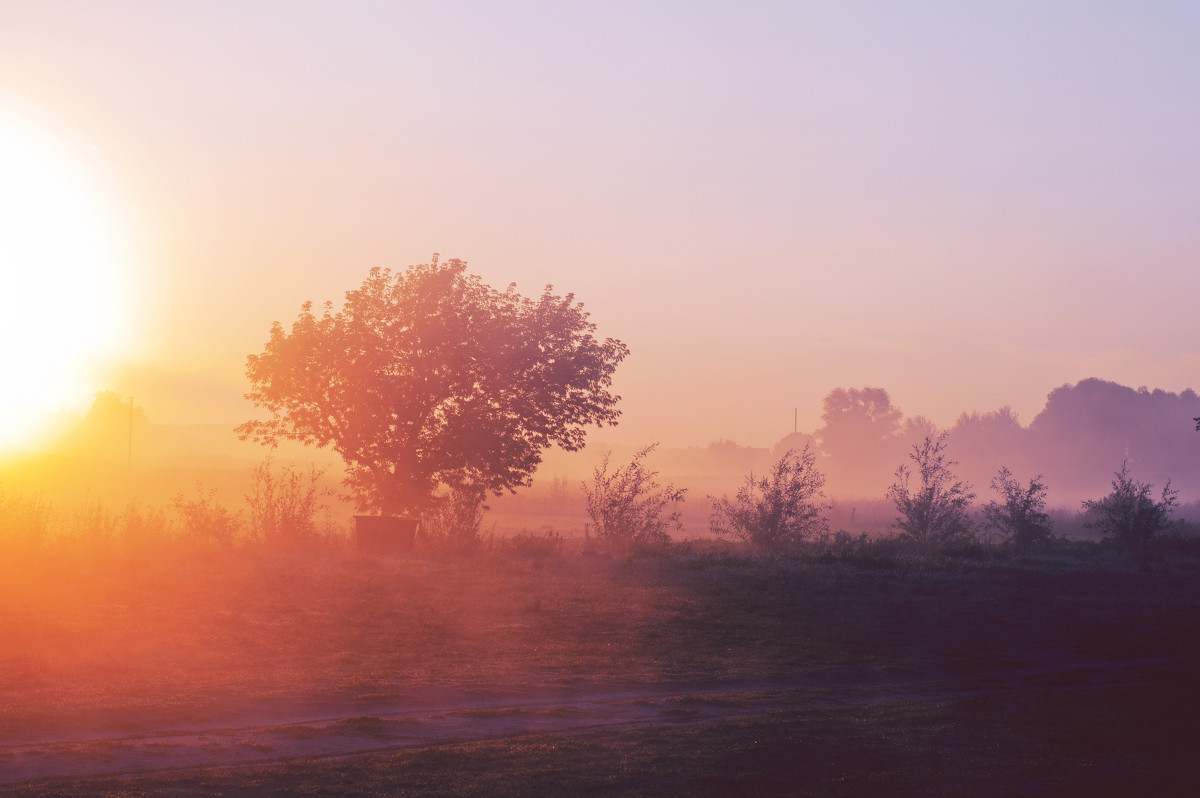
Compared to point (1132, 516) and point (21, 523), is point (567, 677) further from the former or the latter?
point (1132, 516)

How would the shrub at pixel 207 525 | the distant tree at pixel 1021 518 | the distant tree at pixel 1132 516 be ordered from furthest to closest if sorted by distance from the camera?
the distant tree at pixel 1021 518, the distant tree at pixel 1132 516, the shrub at pixel 207 525

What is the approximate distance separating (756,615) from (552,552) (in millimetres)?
9576

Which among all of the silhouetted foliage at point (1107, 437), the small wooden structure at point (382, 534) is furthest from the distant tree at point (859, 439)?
the small wooden structure at point (382, 534)

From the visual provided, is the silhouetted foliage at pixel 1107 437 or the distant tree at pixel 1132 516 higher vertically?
the silhouetted foliage at pixel 1107 437

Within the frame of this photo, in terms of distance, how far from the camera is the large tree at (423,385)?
25656 millimetres

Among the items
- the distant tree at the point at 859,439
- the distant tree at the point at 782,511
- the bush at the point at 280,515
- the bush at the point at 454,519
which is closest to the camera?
the bush at the point at 280,515

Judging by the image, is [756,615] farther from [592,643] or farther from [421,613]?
[421,613]

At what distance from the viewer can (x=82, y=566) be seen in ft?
57.5

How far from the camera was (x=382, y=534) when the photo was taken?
2503 cm

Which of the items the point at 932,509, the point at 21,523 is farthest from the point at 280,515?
the point at 932,509

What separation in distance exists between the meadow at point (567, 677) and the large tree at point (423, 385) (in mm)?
3777

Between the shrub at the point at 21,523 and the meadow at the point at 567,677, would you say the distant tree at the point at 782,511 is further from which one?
the shrub at the point at 21,523

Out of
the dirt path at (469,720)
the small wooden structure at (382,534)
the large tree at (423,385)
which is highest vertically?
the large tree at (423,385)

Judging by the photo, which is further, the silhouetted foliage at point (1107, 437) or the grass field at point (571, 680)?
the silhouetted foliage at point (1107, 437)
